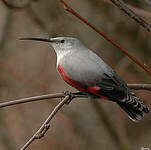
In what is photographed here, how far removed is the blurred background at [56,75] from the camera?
4902 millimetres

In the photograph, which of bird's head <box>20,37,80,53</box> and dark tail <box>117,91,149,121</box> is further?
bird's head <box>20,37,80,53</box>

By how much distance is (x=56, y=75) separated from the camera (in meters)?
6.42

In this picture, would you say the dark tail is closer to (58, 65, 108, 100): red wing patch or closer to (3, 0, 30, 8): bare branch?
(58, 65, 108, 100): red wing patch

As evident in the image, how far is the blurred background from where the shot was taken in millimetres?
4902

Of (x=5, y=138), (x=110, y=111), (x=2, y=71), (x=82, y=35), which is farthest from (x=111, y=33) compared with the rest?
(x=5, y=138)

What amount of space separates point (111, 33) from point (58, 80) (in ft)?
5.28

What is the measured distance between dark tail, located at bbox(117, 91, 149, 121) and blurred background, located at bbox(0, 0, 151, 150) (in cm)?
107

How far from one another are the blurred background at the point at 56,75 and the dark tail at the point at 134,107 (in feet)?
3.49

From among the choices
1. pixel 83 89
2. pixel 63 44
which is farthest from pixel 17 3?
pixel 83 89

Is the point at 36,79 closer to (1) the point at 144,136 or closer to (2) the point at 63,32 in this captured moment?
(2) the point at 63,32

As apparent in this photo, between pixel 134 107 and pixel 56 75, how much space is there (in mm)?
3517

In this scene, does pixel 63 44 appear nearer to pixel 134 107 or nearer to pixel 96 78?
pixel 96 78

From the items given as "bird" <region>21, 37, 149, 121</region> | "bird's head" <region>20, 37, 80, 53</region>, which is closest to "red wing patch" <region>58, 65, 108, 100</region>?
"bird" <region>21, 37, 149, 121</region>

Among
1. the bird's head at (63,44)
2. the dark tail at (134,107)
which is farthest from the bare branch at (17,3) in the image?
the dark tail at (134,107)
